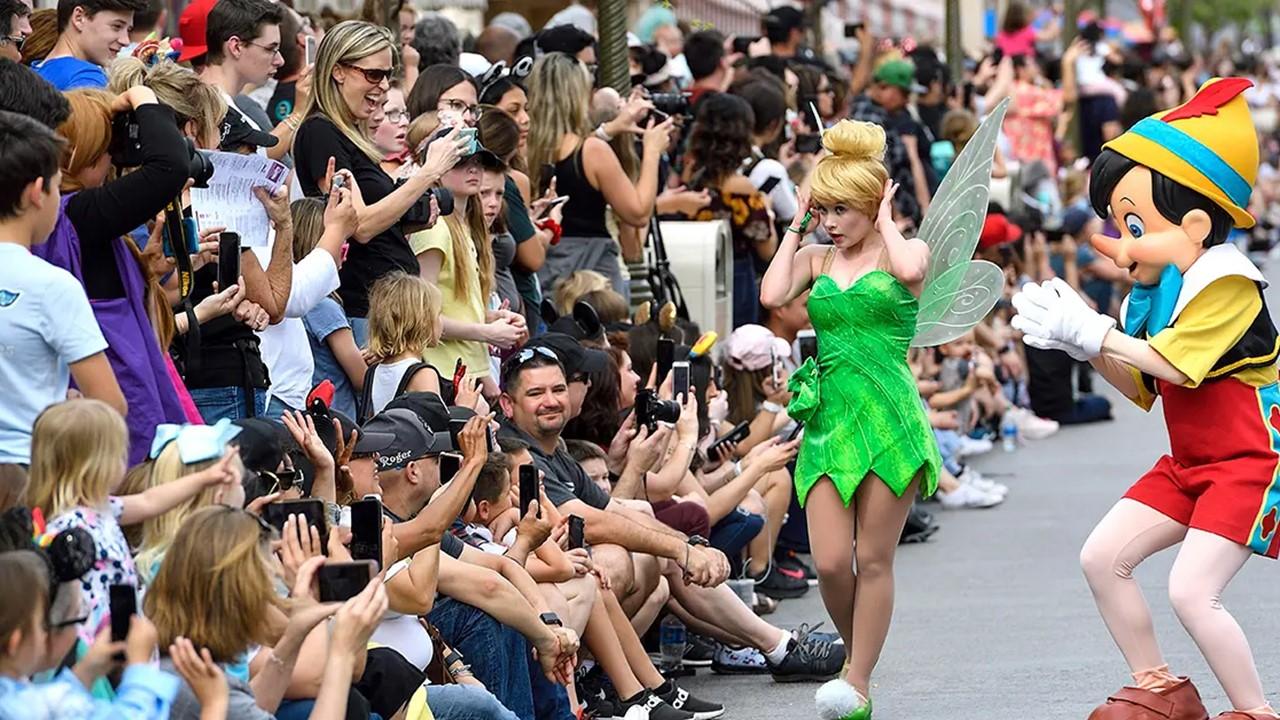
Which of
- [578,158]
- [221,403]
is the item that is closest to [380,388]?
[221,403]

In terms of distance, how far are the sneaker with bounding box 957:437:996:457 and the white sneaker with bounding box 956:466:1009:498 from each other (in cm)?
75

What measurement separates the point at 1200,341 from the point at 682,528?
2619 mm

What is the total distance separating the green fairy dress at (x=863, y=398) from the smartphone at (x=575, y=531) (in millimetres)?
693

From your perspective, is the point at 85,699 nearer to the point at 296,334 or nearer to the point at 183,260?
the point at 183,260

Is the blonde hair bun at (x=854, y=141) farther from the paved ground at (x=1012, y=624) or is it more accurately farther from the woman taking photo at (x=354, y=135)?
the paved ground at (x=1012, y=624)

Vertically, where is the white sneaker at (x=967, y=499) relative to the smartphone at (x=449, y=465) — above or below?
below

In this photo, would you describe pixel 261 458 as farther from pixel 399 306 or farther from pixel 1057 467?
pixel 1057 467

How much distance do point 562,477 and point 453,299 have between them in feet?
2.98

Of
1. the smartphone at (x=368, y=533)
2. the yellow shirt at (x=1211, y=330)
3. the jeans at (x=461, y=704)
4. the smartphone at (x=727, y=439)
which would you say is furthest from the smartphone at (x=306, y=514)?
the smartphone at (x=727, y=439)

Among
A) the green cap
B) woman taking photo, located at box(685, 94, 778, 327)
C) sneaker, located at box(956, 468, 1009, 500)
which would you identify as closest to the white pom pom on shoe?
woman taking photo, located at box(685, 94, 778, 327)

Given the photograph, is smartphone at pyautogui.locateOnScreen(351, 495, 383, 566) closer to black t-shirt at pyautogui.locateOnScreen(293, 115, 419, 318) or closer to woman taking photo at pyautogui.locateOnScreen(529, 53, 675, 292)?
black t-shirt at pyautogui.locateOnScreen(293, 115, 419, 318)

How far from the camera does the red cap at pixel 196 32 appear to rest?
752cm

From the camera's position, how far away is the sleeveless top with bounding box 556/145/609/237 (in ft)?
32.6

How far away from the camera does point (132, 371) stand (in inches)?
224
